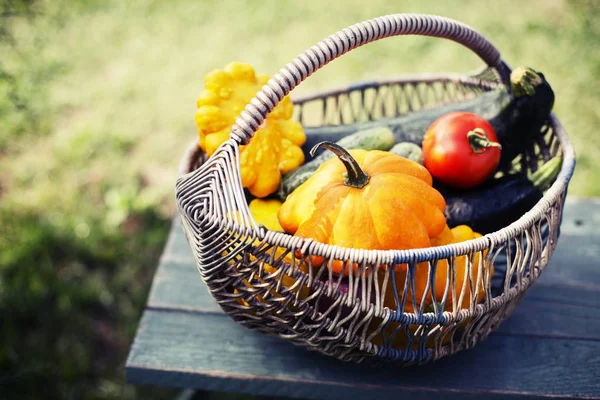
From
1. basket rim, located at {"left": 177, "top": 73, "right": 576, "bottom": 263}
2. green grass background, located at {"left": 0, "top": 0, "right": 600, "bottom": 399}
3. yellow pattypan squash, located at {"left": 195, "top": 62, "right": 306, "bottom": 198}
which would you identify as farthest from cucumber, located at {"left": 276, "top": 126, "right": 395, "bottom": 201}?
green grass background, located at {"left": 0, "top": 0, "right": 600, "bottom": 399}

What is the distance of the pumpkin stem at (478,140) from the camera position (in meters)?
1.17


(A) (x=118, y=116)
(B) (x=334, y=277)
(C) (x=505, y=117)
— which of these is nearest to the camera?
(B) (x=334, y=277)

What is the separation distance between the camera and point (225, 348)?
4.05 feet

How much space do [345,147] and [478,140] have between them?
0.30 metres

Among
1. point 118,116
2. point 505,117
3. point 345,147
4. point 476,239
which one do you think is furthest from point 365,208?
point 118,116

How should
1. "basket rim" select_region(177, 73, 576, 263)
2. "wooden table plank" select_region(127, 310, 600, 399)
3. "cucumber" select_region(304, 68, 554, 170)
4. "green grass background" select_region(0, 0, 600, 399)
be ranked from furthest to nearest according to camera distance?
1. "green grass background" select_region(0, 0, 600, 399)
2. "cucumber" select_region(304, 68, 554, 170)
3. "wooden table plank" select_region(127, 310, 600, 399)
4. "basket rim" select_region(177, 73, 576, 263)

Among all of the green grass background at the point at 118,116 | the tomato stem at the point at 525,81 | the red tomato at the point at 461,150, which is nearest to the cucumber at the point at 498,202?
the red tomato at the point at 461,150

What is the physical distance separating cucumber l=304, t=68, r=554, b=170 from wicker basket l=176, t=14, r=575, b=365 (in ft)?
0.64

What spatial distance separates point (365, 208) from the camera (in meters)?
0.99

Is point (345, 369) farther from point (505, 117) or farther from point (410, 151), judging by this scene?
point (505, 117)

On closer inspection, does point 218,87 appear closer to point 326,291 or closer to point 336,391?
point 326,291

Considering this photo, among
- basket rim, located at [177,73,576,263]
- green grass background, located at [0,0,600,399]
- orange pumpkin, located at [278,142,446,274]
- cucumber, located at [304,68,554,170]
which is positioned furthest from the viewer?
green grass background, located at [0,0,600,399]

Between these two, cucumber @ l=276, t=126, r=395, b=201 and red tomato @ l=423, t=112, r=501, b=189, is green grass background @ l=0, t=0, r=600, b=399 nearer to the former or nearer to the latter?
cucumber @ l=276, t=126, r=395, b=201

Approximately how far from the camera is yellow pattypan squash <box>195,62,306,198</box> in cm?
122
